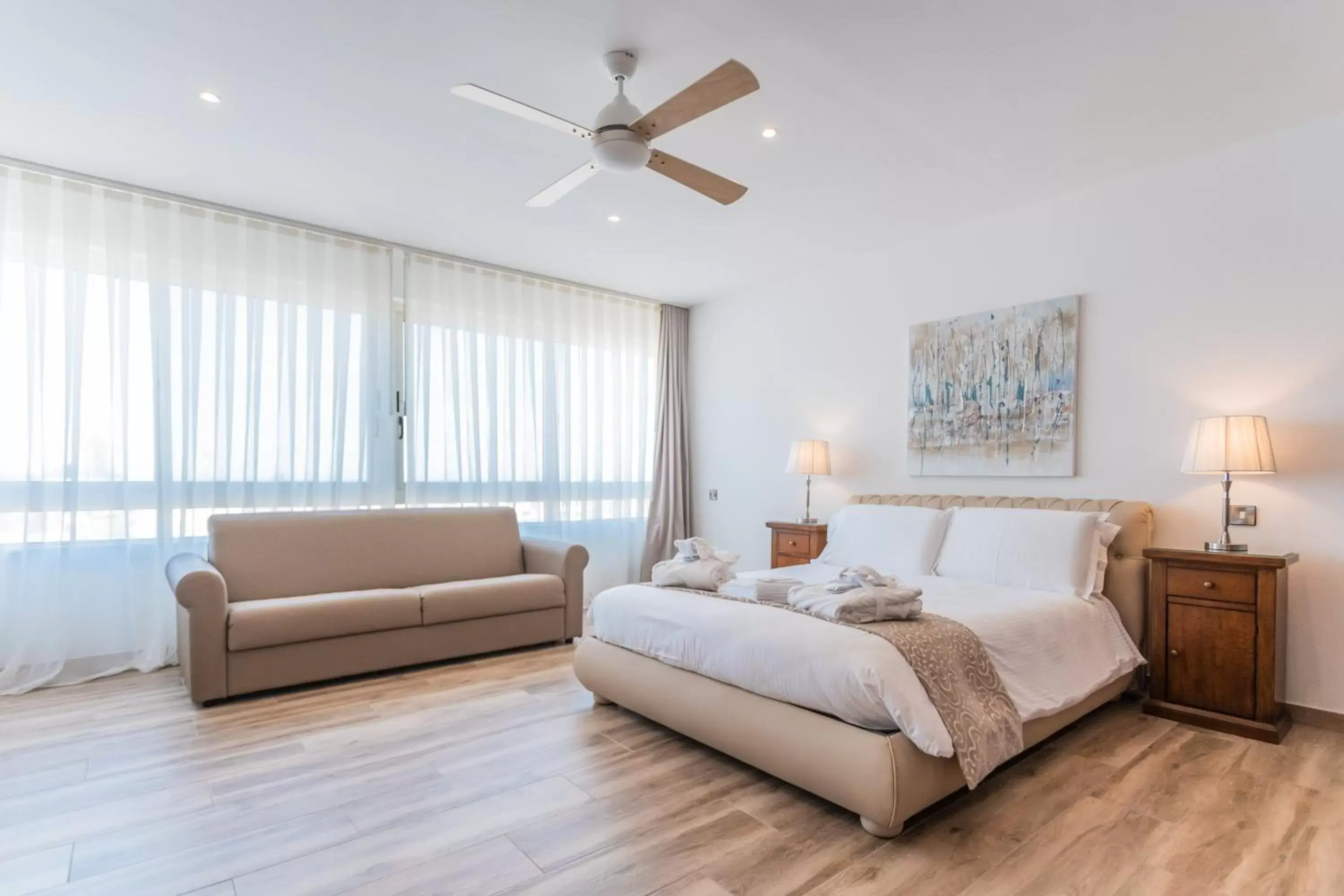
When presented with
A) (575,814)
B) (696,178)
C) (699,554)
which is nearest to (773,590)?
(699,554)

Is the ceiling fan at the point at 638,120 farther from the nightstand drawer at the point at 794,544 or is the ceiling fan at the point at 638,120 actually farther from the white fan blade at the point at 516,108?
the nightstand drawer at the point at 794,544

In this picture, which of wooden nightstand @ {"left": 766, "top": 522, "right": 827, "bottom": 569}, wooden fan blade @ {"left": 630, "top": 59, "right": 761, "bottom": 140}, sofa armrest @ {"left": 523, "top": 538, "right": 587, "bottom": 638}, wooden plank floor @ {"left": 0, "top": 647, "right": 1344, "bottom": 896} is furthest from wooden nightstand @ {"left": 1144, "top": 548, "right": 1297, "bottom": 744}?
sofa armrest @ {"left": 523, "top": 538, "right": 587, "bottom": 638}

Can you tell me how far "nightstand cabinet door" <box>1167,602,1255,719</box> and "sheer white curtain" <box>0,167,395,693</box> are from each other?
4.73 metres

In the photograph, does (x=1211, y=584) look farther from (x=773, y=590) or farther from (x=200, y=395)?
(x=200, y=395)

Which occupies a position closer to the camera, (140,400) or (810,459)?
(140,400)

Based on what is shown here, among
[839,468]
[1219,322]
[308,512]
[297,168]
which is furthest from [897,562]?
[297,168]

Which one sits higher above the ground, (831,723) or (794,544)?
(794,544)

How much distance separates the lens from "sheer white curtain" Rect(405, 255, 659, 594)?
499cm

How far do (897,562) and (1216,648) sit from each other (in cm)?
144

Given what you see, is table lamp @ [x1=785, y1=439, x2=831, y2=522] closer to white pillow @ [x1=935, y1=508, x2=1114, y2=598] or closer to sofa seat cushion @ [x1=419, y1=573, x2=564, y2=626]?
white pillow @ [x1=935, y1=508, x2=1114, y2=598]

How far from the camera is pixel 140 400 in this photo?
390cm

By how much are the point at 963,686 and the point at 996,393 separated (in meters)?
2.44

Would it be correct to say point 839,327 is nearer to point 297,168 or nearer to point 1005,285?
point 1005,285

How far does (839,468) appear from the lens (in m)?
5.14
